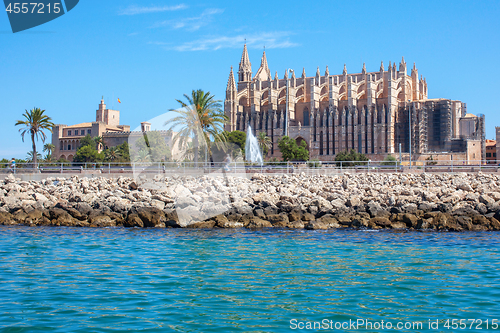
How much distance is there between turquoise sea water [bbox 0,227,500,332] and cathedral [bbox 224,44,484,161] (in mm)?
56666

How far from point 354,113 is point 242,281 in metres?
72.7

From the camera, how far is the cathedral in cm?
7269

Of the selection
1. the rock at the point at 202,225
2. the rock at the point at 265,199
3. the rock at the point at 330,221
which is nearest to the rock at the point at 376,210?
the rock at the point at 330,221

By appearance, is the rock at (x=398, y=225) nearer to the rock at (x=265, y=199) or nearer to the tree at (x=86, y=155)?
the rock at (x=265, y=199)

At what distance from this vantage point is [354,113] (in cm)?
7831

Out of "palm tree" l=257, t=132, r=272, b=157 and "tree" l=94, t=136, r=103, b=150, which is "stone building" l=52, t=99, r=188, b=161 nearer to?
"tree" l=94, t=136, r=103, b=150

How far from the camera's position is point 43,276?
9.03m

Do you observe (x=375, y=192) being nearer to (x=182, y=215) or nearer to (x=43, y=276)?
(x=182, y=215)

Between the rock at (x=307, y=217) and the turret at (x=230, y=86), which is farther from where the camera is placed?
the turret at (x=230, y=86)

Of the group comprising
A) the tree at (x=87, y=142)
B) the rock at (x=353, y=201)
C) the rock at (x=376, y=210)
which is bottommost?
the rock at (x=376, y=210)

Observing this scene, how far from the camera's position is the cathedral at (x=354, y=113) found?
238 ft

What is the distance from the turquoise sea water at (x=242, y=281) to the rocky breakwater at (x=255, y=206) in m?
1.80

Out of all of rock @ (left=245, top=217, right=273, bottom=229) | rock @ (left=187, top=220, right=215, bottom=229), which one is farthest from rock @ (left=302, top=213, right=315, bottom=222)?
rock @ (left=187, top=220, right=215, bottom=229)

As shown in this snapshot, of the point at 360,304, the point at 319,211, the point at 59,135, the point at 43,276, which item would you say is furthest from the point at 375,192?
the point at 59,135
